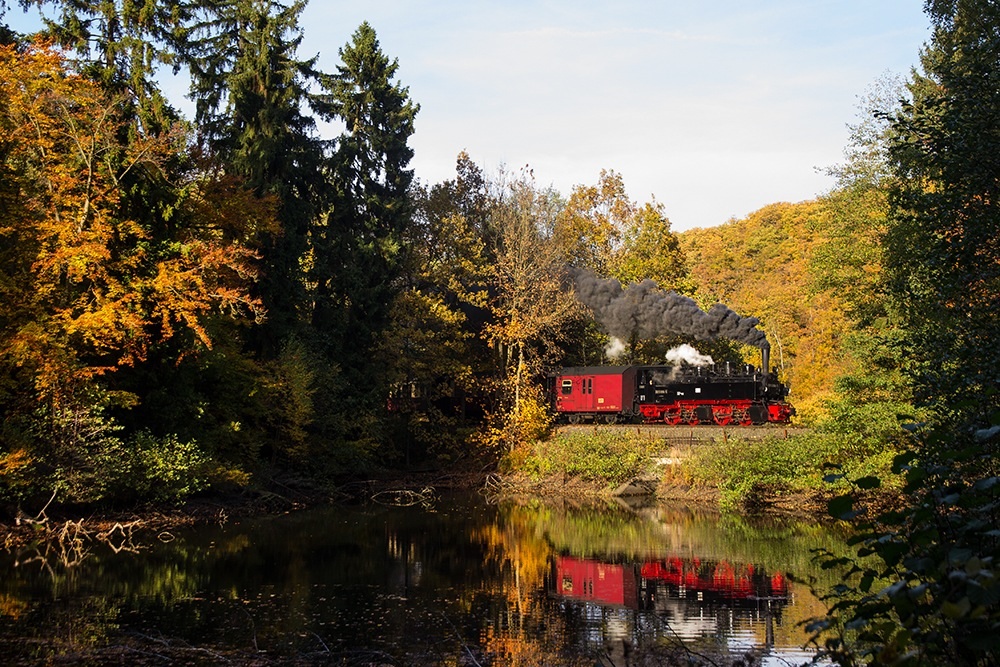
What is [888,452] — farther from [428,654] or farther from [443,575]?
[428,654]

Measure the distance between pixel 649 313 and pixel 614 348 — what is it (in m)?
6.44

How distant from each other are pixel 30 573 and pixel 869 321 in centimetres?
2883

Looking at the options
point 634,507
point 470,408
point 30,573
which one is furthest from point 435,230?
point 30,573

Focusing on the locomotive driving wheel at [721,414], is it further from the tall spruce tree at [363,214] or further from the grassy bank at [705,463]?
the tall spruce tree at [363,214]

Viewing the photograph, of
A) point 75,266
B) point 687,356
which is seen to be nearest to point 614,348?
point 687,356

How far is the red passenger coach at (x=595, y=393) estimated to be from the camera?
41.6 metres

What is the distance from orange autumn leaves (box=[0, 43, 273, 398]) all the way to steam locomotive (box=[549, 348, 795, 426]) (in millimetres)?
20935

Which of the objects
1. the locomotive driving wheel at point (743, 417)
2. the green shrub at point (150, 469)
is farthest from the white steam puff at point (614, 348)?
the green shrub at point (150, 469)

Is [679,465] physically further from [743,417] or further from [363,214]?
[363,214]

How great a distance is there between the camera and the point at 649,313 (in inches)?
1781

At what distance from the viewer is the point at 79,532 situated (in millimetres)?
22172

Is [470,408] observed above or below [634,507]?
above

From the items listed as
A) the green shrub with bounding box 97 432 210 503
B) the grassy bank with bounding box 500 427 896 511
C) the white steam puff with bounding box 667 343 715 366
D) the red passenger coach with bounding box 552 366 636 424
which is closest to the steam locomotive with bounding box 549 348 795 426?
the red passenger coach with bounding box 552 366 636 424

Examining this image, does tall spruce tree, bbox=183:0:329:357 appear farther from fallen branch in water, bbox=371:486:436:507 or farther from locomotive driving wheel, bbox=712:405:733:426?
locomotive driving wheel, bbox=712:405:733:426
